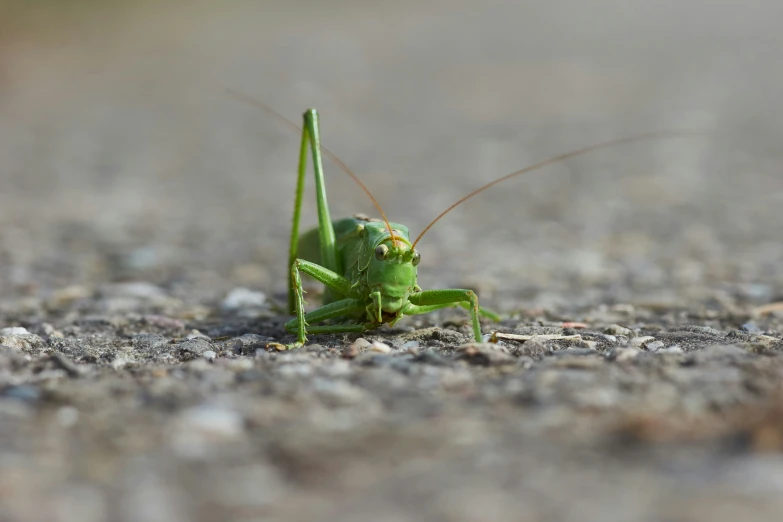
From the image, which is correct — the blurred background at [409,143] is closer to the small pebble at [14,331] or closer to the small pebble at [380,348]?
the small pebble at [14,331]

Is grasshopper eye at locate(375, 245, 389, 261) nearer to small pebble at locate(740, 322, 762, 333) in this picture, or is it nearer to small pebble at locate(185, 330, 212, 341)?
small pebble at locate(185, 330, 212, 341)

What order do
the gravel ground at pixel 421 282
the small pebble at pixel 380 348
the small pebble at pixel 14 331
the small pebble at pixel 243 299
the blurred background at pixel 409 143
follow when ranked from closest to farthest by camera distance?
the gravel ground at pixel 421 282 → the small pebble at pixel 380 348 → the small pebble at pixel 14 331 → the small pebble at pixel 243 299 → the blurred background at pixel 409 143

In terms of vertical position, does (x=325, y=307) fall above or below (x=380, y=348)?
above

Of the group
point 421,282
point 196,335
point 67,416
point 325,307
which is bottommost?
point 67,416

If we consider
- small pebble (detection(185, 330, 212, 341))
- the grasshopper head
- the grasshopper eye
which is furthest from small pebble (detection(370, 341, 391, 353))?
small pebble (detection(185, 330, 212, 341))

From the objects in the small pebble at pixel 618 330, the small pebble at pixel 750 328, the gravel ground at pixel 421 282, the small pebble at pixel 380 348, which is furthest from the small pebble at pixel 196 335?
the small pebble at pixel 750 328

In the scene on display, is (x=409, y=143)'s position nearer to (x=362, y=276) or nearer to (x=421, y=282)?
(x=421, y=282)

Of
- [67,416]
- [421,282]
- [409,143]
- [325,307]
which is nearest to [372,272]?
[325,307]
